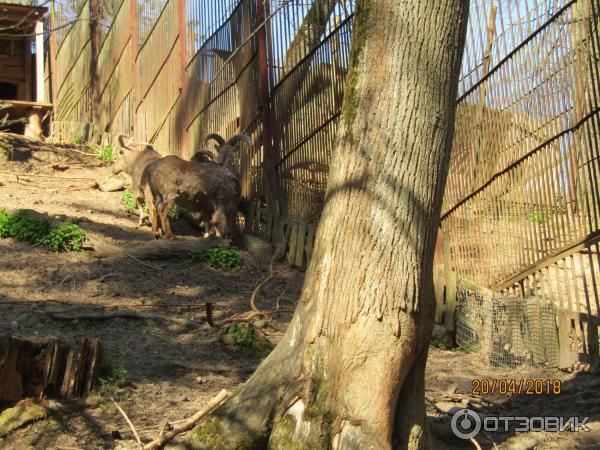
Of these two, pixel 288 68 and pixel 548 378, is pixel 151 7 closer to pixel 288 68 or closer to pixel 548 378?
pixel 288 68

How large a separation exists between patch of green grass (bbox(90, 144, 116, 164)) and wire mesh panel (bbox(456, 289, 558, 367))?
1046 cm

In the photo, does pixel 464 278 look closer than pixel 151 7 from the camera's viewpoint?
Yes

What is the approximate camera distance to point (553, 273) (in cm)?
780

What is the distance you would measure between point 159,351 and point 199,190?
4.39 m

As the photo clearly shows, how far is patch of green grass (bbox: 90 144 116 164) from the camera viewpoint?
16.5m

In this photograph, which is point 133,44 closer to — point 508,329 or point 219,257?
point 219,257

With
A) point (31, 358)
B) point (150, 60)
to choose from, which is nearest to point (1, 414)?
point (31, 358)

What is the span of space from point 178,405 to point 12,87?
19858 millimetres

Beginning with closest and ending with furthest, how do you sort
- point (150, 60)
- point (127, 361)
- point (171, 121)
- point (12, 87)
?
point (127, 361)
point (171, 121)
point (150, 60)
point (12, 87)

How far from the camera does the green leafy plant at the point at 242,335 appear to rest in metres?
7.11

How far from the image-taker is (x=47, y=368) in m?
5.47

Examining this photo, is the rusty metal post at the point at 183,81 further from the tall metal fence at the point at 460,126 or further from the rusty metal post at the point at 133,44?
the rusty metal post at the point at 133,44

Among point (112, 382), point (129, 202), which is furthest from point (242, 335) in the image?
point (129, 202)

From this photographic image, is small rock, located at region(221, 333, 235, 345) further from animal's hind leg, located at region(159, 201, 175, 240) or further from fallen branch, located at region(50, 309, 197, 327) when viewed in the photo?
animal's hind leg, located at region(159, 201, 175, 240)
